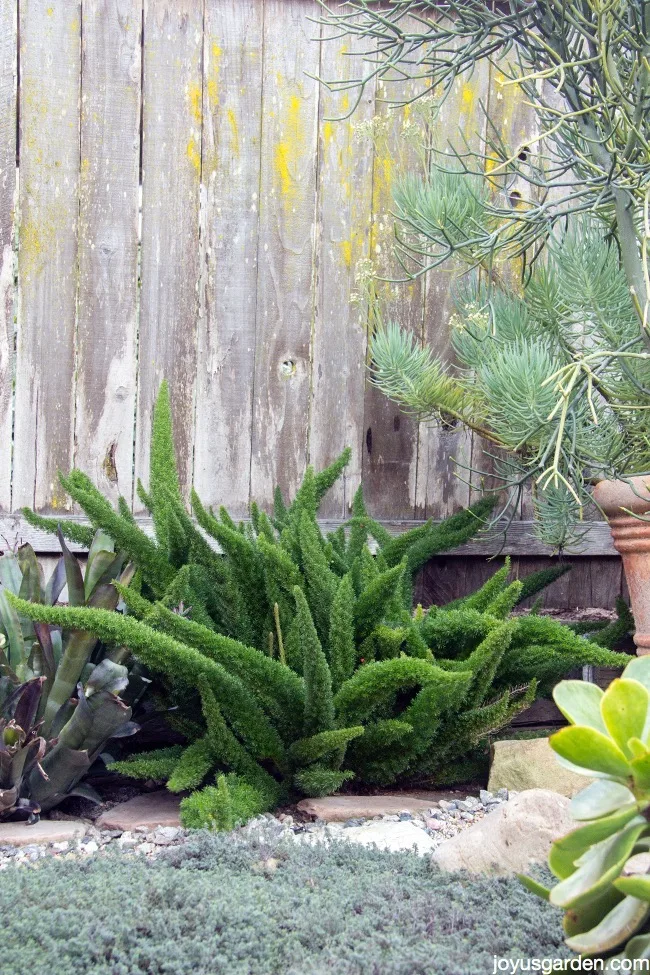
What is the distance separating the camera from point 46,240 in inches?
109

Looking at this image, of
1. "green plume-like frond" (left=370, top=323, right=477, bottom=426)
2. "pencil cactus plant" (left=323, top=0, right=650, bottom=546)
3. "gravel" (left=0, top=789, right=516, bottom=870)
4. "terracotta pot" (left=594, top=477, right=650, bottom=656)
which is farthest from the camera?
"green plume-like frond" (left=370, top=323, right=477, bottom=426)

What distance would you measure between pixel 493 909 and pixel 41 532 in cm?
189

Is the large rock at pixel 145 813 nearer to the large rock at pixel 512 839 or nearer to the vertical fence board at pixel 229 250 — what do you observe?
the large rock at pixel 512 839

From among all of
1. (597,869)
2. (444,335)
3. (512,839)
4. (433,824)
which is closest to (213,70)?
(444,335)

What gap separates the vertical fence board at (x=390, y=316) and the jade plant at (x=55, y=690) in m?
1.08

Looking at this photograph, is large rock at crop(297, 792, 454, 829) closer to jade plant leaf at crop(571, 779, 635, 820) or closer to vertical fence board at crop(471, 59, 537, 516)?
jade plant leaf at crop(571, 779, 635, 820)

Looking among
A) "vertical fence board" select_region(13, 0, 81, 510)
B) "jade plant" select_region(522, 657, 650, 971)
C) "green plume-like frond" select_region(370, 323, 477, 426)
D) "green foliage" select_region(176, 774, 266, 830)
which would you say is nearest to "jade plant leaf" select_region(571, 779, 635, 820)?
"jade plant" select_region(522, 657, 650, 971)

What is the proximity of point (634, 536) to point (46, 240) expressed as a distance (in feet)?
6.42

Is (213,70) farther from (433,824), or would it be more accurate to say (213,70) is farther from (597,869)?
(597,869)

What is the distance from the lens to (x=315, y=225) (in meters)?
2.94

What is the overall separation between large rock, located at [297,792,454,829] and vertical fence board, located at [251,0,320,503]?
1165 mm

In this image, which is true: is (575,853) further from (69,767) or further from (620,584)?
(620,584)

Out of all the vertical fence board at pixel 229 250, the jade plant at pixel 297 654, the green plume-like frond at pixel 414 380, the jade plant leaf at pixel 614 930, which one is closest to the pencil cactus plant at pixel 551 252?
the green plume-like frond at pixel 414 380

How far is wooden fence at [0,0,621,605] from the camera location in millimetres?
2756
